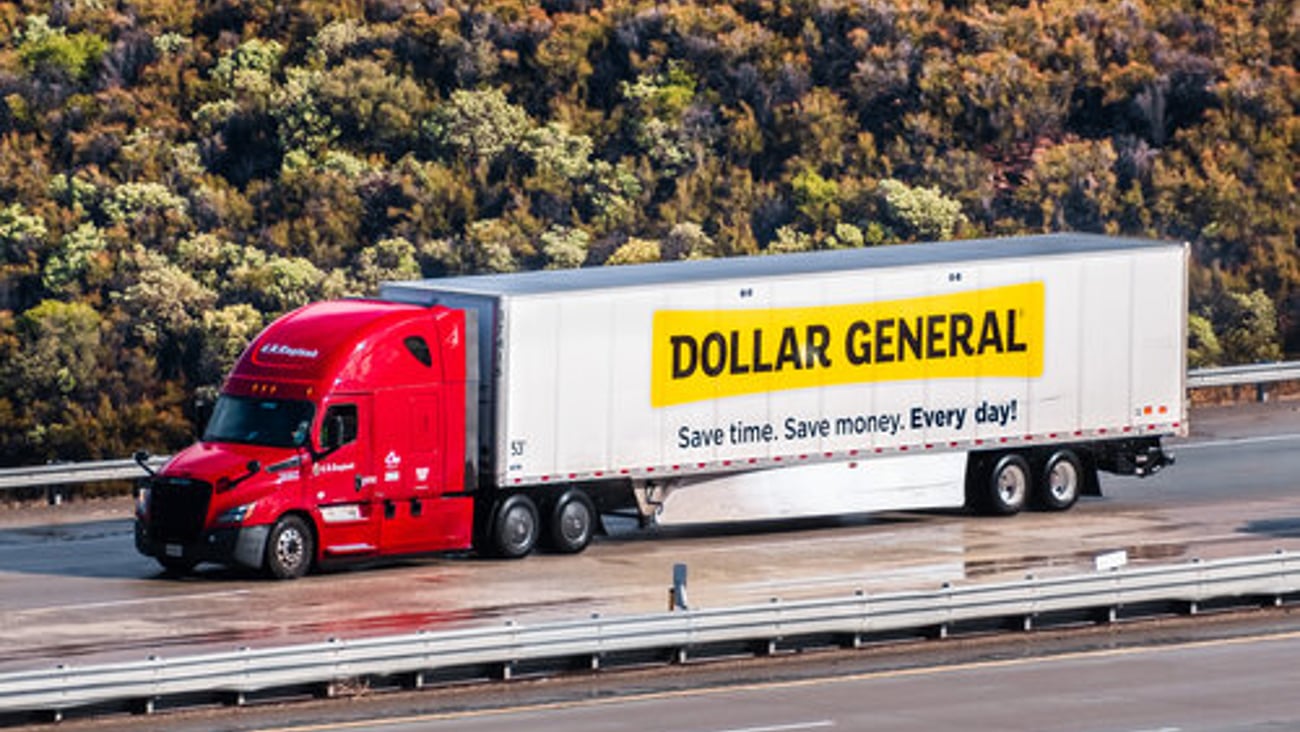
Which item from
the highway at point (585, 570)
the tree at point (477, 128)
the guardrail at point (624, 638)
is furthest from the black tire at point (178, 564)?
the tree at point (477, 128)

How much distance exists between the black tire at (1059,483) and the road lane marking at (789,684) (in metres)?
8.36

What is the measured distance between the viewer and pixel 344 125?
189 ft

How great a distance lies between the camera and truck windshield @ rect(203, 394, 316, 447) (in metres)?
30.8

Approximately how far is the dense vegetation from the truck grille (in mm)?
18157

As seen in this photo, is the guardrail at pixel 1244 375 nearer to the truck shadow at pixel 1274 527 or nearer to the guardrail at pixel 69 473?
the truck shadow at pixel 1274 527

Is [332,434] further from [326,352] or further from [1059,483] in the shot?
[1059,483]

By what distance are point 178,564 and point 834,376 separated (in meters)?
8.28

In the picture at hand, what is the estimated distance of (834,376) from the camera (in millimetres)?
34031

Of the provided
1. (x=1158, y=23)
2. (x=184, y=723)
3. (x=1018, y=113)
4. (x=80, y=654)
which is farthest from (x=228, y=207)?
(x=184, y=723)

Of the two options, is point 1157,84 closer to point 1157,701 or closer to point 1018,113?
point 1018,113

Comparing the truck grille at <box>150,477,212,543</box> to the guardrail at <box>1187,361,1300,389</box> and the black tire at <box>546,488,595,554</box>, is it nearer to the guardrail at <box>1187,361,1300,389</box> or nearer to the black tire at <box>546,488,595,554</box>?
the black tire at <box>546,488,595,554</box>

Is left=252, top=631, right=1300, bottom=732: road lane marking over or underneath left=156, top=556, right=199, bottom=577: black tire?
underneath

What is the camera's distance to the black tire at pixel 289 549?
100 feet

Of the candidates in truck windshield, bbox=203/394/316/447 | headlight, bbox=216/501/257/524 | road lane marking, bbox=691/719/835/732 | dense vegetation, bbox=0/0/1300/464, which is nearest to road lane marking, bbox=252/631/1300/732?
road lane marking, bbox=691/719/835/732
